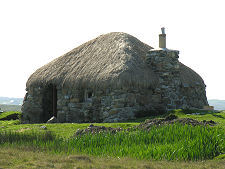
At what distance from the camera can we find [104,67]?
22.3 m

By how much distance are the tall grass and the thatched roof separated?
828 cm

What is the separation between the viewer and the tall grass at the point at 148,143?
10141 millimetres

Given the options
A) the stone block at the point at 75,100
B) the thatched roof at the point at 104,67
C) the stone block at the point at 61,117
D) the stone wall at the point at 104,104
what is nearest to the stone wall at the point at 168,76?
the thatched roof at the point at 104,67

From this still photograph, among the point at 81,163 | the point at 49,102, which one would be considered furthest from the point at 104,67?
the point at 81,163

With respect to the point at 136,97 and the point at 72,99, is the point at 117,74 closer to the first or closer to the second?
the point at 136,97

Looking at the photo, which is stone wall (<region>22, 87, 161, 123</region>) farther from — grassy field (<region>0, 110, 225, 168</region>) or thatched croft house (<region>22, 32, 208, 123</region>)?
grassy field (<region>0, 110, 225, 168</region>)

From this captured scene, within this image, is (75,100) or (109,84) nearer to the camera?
(109,84)

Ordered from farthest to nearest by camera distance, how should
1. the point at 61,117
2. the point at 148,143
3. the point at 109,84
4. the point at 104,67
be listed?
the point at 61,117, the point at 104,67, the point at 109,84, the point at 148,143

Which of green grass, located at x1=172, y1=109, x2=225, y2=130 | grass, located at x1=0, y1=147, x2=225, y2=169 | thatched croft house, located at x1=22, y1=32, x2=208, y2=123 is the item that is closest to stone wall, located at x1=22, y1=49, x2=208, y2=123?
thatched croft house, located at x1=22, y1=32, x2=208, y2=123

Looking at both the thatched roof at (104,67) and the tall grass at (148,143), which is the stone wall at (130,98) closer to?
the thatched roof at (104,67)

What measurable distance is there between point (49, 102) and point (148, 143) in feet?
49.0

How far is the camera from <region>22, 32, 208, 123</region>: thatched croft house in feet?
69.3

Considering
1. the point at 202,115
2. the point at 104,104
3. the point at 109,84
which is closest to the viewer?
the point at 202,115

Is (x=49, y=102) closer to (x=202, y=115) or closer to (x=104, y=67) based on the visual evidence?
(x=104, y=67)
